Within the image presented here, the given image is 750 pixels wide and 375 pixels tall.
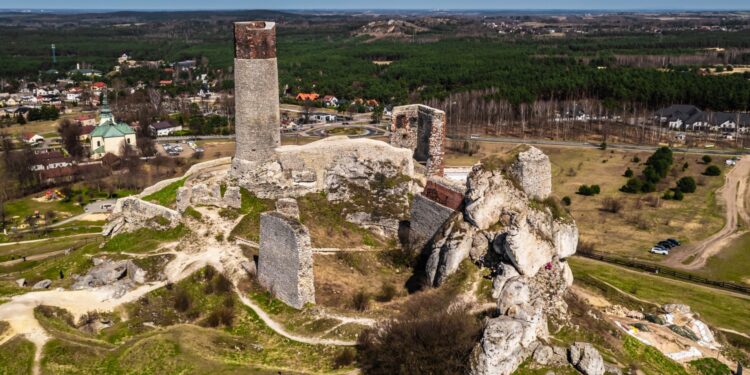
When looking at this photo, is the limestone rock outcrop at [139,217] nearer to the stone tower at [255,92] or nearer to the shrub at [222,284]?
the stone tower at [255,92]

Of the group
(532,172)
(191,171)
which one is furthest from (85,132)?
(532,172)

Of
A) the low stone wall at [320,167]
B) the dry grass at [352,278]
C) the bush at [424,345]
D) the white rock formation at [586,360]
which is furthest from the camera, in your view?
the low stone wall at [320,167]

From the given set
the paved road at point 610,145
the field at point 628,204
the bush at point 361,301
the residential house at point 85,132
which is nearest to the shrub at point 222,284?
the bush at point 361,301

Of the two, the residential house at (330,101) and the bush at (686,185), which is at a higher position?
the residential house at (330,101)

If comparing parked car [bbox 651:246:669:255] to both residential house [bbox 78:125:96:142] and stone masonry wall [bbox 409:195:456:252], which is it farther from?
residential house [bbox 78:125:96:142]

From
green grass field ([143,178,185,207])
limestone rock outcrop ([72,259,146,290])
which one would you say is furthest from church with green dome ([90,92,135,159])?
limestone rock outcrop ([72,259,146,290])

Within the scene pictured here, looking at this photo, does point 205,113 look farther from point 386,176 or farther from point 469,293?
point 469,293

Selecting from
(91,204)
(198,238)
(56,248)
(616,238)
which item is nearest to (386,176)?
(198,238)
